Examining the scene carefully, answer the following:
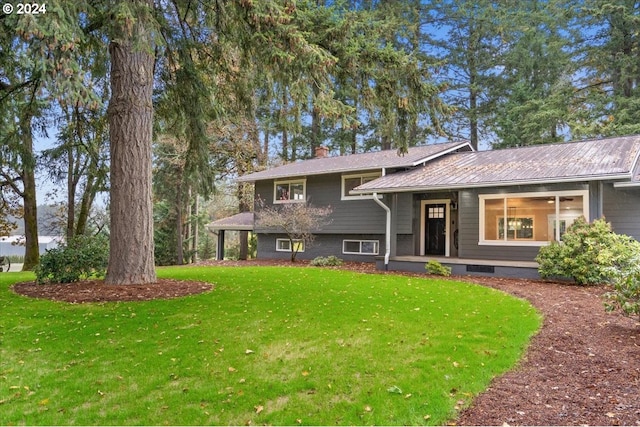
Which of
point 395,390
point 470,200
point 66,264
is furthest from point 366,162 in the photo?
point 395,390

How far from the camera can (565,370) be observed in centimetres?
441

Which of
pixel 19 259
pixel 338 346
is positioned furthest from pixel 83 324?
pixel 19 259

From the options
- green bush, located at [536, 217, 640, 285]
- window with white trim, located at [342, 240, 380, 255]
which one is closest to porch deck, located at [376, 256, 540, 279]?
green bush, located at [536, 217, 640, 285]

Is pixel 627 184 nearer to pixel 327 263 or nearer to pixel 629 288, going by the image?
pixel 629 288

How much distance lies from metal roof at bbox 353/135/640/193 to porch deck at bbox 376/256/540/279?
2262 millimetres

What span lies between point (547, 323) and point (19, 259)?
3632cm

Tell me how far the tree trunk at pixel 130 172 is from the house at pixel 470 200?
7549 mm

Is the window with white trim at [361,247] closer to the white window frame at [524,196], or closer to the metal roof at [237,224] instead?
the white window frame at [524,196]

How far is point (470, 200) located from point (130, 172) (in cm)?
980

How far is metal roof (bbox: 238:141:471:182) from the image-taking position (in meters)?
15.7

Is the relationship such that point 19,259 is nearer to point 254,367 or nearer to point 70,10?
point 70,10

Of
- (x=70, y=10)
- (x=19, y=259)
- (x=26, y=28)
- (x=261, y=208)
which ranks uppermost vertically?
(x=70, y=10)

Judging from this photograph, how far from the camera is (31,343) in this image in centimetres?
513

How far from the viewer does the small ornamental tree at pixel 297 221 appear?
16466 millimetres
